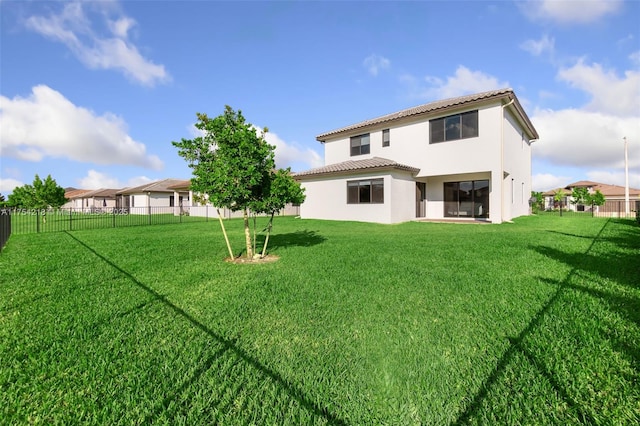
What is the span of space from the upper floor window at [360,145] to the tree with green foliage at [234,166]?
12.9 metres

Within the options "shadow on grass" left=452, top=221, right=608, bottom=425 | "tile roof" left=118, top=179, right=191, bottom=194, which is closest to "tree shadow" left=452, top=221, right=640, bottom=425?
"shadow on grass" left=452, top=221, right=608, bottom=425

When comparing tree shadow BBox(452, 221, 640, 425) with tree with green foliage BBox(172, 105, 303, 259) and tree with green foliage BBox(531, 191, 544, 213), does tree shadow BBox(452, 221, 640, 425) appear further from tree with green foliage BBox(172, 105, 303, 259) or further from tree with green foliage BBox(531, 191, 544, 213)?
tree with green foliage BBox(531, 191, 544, 213)

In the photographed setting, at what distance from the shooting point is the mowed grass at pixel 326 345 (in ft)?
6.09

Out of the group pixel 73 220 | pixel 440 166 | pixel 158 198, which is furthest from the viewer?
pixel 158 198

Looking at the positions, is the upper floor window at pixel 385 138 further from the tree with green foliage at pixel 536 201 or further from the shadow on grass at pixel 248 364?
the shadow on grass at pixel 248 364

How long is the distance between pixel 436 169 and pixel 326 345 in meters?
14.4

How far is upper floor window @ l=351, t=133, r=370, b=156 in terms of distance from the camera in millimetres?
18406

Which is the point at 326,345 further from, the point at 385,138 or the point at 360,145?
the point at 360,145

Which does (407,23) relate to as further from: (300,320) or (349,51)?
(300,320)

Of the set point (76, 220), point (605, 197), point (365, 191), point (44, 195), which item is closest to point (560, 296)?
point (365, 191)

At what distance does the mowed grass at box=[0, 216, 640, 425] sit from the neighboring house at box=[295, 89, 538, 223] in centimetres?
944

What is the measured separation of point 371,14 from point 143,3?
8.18 metres

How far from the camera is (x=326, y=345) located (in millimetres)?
2619

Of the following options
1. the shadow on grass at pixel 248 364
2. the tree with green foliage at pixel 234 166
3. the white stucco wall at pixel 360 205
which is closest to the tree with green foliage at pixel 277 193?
the tree with green foliage at pixel 234 166
